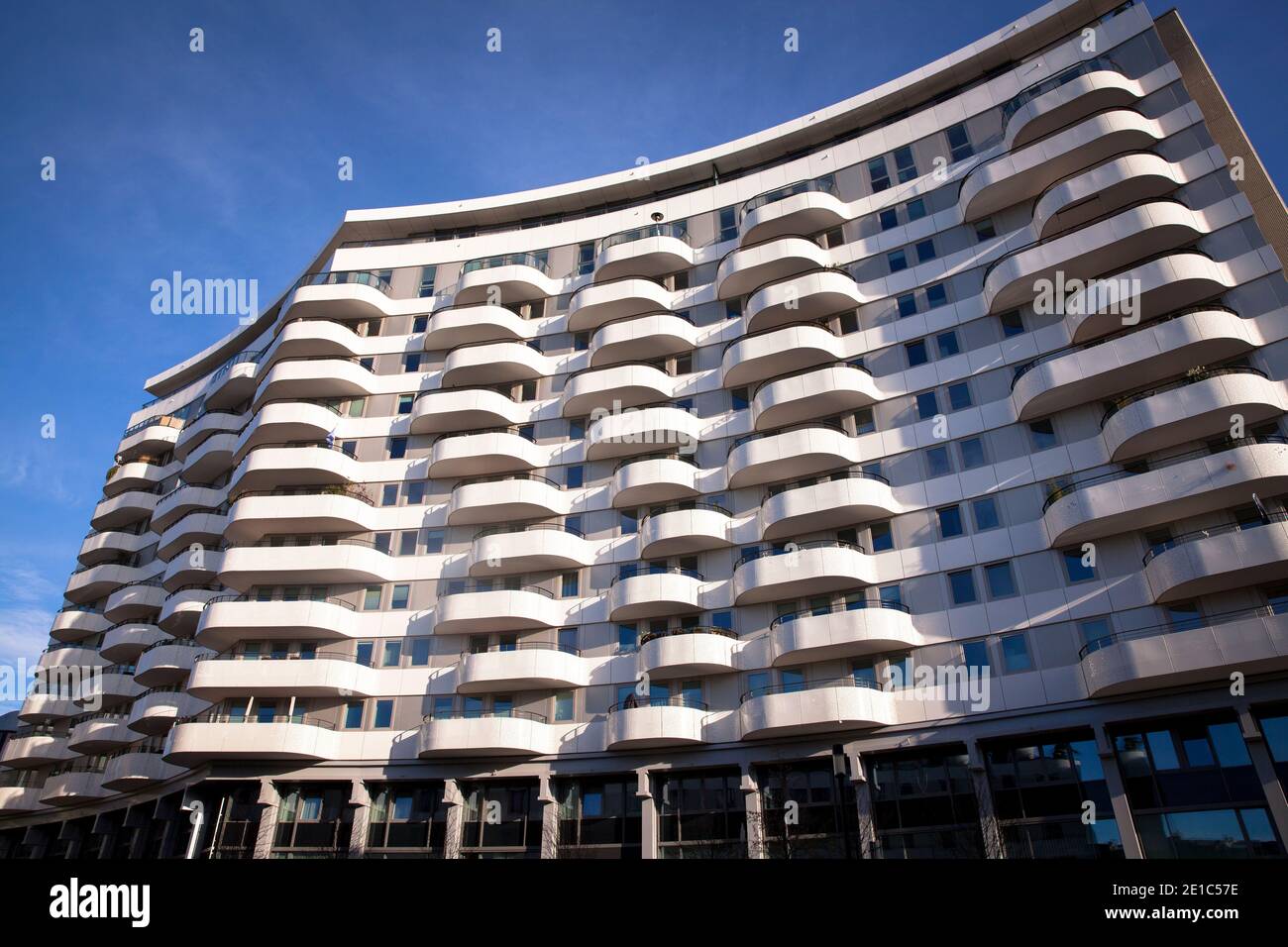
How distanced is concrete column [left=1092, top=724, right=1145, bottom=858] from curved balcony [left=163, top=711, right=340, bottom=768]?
27577 mm

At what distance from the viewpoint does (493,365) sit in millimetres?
39500

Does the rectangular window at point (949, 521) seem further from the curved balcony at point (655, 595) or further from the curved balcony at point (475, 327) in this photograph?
the curved balcony at point (475, 327)

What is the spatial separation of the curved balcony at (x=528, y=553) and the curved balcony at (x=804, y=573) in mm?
7337

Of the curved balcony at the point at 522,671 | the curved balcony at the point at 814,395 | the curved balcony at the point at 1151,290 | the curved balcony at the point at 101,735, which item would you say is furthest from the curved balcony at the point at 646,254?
the curved balcony at the point at 101,735

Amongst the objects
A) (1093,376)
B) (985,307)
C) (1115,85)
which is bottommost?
(1093,376)

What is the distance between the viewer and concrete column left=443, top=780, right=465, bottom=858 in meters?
30.7

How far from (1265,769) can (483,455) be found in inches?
1170

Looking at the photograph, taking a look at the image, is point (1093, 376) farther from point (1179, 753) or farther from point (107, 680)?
point (107, 680)

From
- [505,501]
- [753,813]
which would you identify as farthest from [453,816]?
[505,501]

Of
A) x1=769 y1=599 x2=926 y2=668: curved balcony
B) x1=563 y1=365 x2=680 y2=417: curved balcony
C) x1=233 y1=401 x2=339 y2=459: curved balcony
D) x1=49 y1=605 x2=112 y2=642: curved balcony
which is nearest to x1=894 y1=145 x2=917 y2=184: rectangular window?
x1=563 y1=365 x2=680 y2=417: curved balcony

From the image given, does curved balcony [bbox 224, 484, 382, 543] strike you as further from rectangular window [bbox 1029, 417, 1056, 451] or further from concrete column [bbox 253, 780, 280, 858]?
rectangular window [bbox 1029, 417, 1056, 451]

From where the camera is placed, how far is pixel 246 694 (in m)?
34.3
